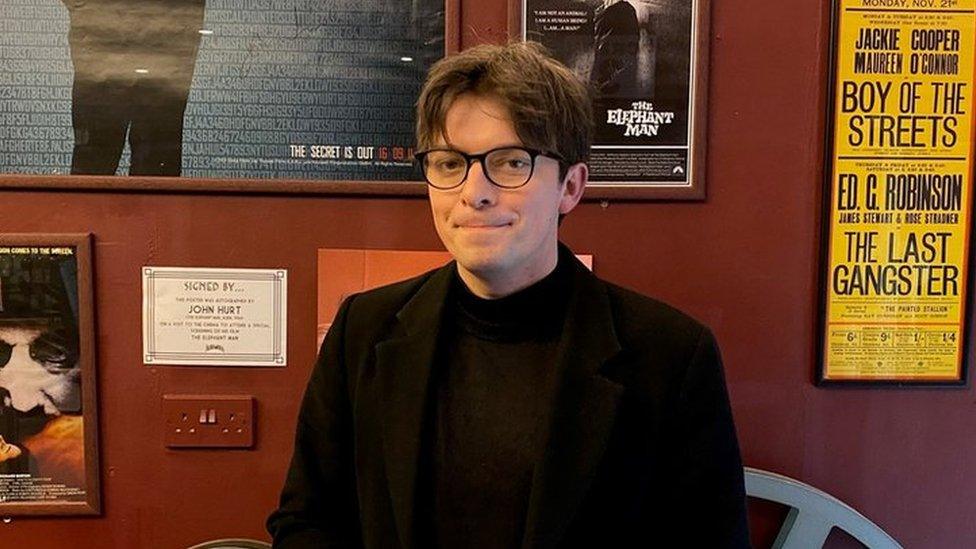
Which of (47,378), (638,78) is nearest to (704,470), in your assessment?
(638,78)

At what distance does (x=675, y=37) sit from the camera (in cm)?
146

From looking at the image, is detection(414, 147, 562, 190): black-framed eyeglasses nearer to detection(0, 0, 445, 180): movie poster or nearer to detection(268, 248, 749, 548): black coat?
detection(268, 248, 749, 548): black coat

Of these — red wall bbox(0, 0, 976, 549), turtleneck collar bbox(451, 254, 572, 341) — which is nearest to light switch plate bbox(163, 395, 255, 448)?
red wall bbox(0, 0, 976, 549)

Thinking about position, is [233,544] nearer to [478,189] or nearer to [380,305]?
[380,305]

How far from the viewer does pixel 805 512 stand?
1473mm

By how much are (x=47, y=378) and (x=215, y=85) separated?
64 cm

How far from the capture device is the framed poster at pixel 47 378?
1469 millimetres

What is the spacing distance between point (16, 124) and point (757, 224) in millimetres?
1402

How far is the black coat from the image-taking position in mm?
970

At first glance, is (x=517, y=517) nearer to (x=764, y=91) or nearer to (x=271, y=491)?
(x=271, y=491)

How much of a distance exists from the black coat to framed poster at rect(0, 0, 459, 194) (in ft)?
1.64

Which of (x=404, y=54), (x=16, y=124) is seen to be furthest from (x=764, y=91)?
(x=16, y=124)

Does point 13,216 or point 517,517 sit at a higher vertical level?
point 13,216

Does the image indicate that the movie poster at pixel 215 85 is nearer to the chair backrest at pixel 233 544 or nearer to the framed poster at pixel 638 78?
the framed poster at pixel 638 78
